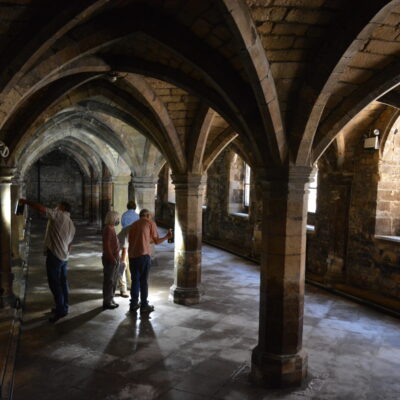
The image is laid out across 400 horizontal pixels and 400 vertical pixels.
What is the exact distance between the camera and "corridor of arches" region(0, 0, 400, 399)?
3422 millimetres

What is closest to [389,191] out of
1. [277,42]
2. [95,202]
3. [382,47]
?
[382,47]

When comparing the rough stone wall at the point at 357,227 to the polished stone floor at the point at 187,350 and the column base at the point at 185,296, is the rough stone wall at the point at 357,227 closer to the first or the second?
the polished stone floor at the point at 187,350

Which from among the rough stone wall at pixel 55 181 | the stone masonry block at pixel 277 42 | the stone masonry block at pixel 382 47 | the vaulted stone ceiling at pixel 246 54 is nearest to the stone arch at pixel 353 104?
the vaulted stone ceiling at pixel 246 54

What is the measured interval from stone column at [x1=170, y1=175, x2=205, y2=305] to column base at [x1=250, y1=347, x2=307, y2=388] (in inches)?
104

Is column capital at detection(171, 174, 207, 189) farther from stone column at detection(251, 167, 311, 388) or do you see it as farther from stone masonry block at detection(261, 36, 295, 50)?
stone masonry block at detection(261, 36, 295, 50)

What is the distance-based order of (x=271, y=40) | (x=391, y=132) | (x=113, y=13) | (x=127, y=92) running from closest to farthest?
(x=271, y=40)
(x=113, y=13)
(x=127, y=92)
(x=391, y=132)

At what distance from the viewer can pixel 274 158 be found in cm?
405

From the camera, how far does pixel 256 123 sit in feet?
13.7

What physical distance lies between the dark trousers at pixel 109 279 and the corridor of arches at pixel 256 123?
33 cm

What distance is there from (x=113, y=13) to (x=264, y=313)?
325cm

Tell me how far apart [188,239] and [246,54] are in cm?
380

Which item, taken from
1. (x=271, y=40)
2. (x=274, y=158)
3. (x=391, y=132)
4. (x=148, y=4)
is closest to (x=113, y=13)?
(x=148, y=4)

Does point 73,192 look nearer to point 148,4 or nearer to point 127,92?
point 127,92

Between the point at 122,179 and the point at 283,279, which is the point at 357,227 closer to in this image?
the point at 283,279
